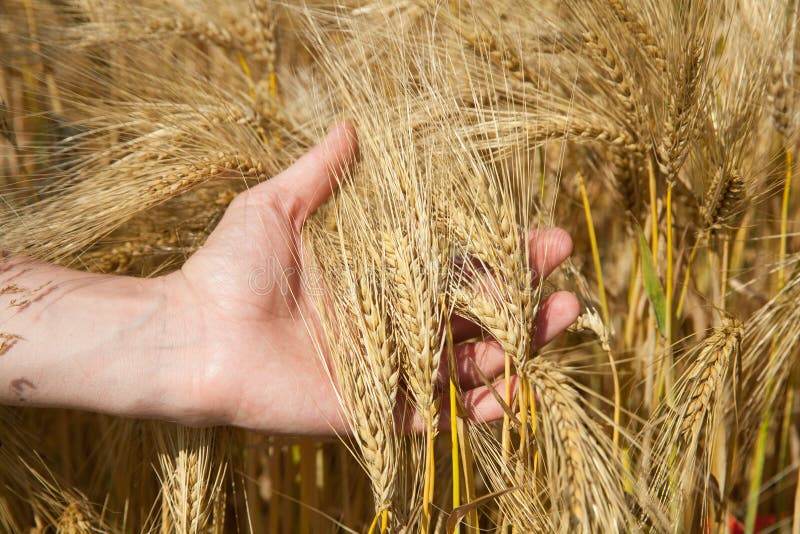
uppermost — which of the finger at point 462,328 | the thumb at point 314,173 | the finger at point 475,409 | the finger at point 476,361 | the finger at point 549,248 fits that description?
the thumb at point 314,173

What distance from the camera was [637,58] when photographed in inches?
41.1

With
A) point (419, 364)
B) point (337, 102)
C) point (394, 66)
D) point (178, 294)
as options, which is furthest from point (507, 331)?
point (337, 102)

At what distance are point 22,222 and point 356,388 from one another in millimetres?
678

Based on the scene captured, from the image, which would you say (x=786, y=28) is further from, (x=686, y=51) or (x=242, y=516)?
(x=242, y=516)

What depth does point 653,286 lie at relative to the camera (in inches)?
40.0

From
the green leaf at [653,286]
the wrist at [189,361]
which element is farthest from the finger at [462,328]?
the wrist at [189,361]

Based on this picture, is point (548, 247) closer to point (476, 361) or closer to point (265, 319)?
point (476, 361)

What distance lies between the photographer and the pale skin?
1020mm

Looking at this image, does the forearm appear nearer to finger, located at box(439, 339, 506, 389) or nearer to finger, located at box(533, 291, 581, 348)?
finger, located at box(439, 339, 506, 389)

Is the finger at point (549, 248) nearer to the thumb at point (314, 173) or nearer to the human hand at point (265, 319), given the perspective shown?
the human hand at point (265, 319)

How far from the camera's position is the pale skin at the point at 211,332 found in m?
1.02

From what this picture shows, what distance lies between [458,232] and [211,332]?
48 centimetres

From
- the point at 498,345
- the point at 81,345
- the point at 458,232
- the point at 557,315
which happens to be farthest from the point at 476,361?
the point at 81,345

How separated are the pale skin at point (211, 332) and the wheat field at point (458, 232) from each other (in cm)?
5
